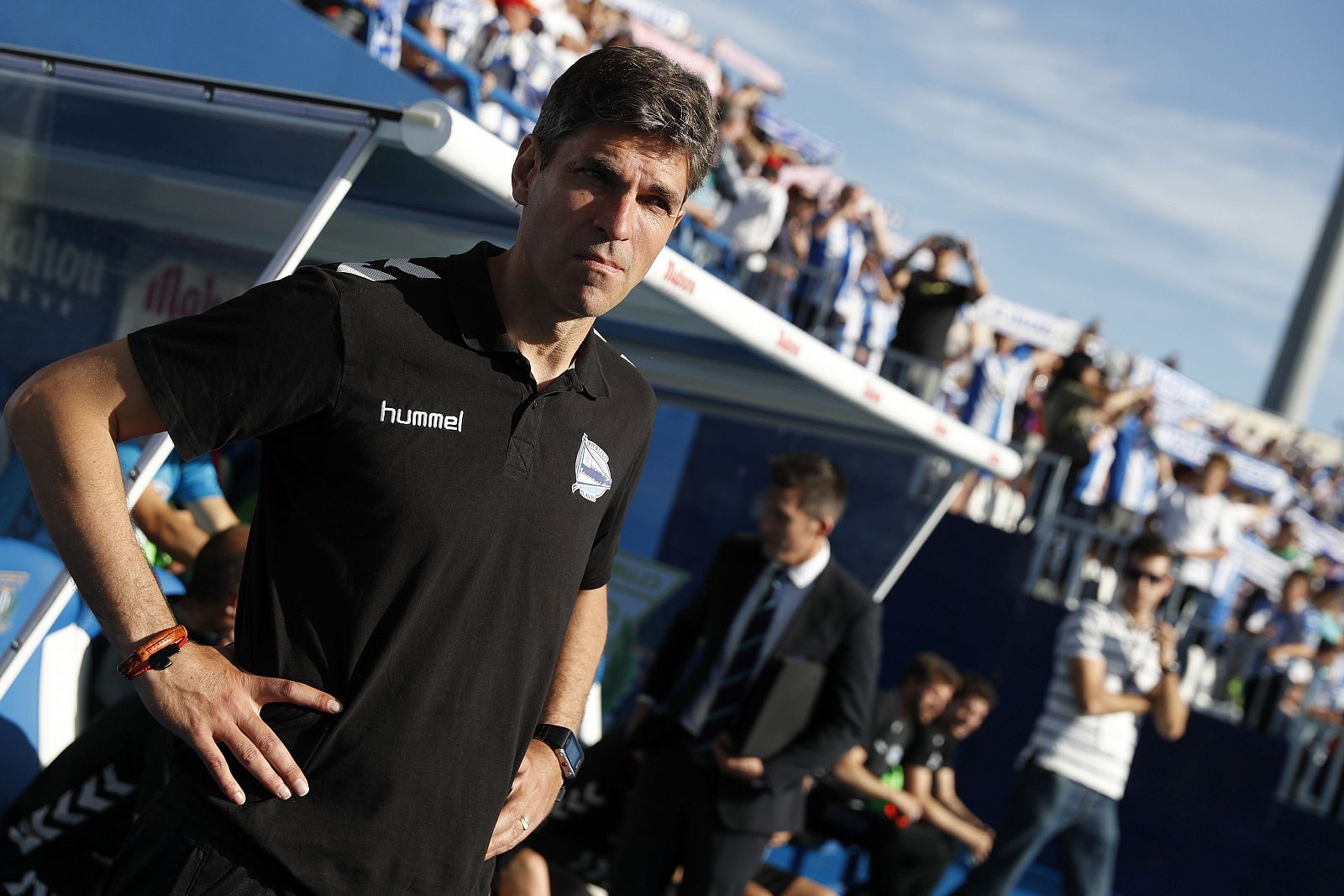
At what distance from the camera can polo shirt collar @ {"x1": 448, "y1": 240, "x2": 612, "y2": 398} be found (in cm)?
166

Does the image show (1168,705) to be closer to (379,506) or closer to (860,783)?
(860,783)

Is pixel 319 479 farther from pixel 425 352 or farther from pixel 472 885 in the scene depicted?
pixel 472 885

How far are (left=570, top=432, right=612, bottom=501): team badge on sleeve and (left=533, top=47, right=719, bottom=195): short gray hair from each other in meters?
0.40

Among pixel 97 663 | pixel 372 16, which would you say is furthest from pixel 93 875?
pixel 372 16

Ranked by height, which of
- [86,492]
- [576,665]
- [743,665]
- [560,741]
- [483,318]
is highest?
[483,318]

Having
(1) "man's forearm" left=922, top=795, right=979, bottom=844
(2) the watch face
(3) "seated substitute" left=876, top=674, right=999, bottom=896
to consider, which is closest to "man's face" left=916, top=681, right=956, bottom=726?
(3) "seated substitute" left=876, top=674, right=999, bottom=896

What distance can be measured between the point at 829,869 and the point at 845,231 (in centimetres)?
470

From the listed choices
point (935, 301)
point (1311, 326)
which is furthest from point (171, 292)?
point (1311, 326)

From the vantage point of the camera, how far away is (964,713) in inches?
245

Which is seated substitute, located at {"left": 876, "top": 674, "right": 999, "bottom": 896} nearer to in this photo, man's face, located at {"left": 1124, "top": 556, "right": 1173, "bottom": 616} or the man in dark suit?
man's face, located at {"left": 1124, "top": 556, "right": 1173, "bottom": 616}

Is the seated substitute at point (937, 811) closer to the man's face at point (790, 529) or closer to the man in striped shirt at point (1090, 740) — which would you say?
the man in striped shirt at point (1090, 740)

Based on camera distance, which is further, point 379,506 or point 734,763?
point 734,763

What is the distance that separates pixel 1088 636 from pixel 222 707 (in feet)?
15.5

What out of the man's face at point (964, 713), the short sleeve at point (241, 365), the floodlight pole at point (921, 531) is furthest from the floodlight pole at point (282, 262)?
the man's face at point (964, 713)
